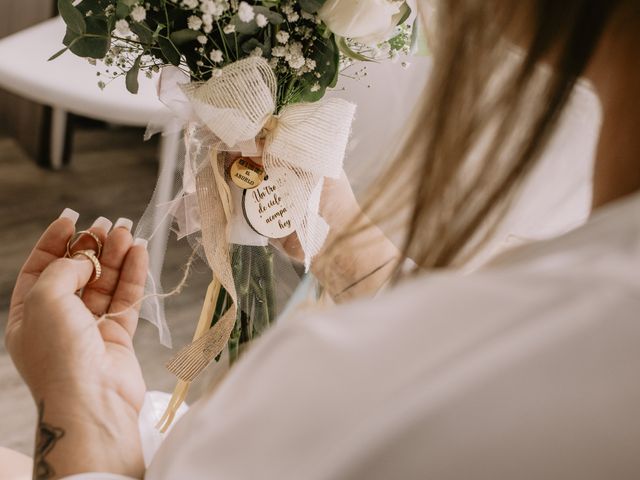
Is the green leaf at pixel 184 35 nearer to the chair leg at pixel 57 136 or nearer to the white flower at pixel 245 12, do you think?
the white flower at pixel 245 12

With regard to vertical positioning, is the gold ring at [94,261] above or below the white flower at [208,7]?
below

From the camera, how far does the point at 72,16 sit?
779 mm

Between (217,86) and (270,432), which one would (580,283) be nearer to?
(270,432)

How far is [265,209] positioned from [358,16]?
→ 0.24 metres

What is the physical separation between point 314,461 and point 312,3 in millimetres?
486

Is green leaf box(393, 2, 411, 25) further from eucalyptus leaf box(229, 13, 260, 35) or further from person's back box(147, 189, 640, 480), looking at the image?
person's back box(147, 189, 640, 480)

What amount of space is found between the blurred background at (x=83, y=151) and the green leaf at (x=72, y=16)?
0.32 metres

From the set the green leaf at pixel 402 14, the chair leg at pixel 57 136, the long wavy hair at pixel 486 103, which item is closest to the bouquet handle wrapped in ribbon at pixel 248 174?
the green leaf at pixel 402 14

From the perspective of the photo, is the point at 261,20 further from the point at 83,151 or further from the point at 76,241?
the point at 83,151

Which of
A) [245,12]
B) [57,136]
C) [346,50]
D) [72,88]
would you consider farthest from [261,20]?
[57,136]

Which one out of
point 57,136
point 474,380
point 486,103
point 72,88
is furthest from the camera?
point 57,136

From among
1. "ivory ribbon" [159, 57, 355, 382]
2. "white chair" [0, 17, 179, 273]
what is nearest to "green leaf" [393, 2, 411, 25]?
"ivory ribbon" [159, 57, 355, 382]

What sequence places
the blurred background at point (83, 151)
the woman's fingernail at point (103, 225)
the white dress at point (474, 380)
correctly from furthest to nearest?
the blurred background at point (83, 151) → the woman's fingernail at point (103, 225) → the white dress at point (474, 380)

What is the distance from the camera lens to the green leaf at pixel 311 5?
732 mm
